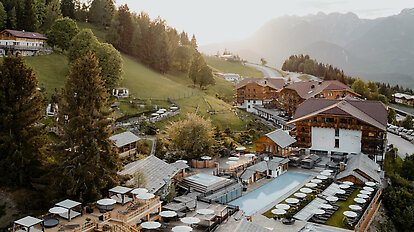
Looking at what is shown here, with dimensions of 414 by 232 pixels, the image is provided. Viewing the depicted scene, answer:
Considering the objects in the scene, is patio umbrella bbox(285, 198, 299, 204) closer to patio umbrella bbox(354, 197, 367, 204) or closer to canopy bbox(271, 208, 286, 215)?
canopy bbox(271, 208, 286, 215)

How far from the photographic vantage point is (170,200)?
108 feet

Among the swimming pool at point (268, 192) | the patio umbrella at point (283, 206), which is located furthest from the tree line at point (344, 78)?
the patio umbrella at point (283, 206)

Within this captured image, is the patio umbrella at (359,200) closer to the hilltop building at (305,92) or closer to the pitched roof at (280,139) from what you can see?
the pitched roof at (280,139)

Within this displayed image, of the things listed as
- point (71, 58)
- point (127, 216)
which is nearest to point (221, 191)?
point (127, 216)

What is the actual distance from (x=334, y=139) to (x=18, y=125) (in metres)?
42.0

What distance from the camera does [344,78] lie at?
131500mm

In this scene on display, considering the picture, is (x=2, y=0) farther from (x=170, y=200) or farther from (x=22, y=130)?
(x=170, y=200)

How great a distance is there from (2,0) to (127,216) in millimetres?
85377

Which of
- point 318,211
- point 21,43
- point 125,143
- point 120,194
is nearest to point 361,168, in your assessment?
point 318,211

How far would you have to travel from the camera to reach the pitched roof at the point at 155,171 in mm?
33562

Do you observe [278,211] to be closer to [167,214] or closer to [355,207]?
[355,207]

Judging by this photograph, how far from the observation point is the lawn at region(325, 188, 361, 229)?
103ft

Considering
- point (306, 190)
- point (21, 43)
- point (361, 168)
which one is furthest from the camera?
point (21, 43)

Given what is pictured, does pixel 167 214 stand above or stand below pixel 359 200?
above
